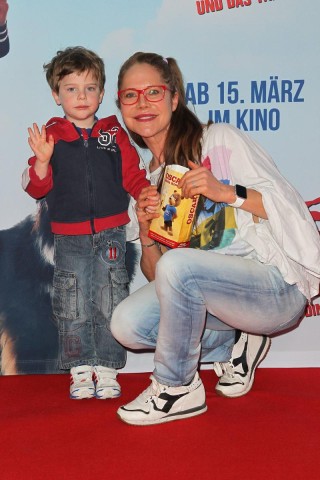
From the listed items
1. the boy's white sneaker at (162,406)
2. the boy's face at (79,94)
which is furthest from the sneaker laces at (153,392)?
the boy's face at (79,94)

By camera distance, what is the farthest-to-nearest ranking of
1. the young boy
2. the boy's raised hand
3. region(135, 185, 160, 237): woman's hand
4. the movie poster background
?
the movie poster background → the young boy → the boy's raised hand → region(135, 185, 160, 237): woman's hand

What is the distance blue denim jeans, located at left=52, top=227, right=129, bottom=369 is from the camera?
2549 mm

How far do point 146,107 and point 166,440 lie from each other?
0.97 m

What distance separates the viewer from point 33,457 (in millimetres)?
1936

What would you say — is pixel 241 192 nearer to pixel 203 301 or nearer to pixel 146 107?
pixel 203 301

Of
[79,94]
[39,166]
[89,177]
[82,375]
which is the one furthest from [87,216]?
[82,375]

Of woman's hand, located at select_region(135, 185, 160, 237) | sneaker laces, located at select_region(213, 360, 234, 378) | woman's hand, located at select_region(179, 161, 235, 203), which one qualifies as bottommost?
sneaker laces, located at select_region(213, 360, 234, 378)

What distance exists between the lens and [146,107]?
2328 millimetres

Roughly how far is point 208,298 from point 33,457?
624 mm

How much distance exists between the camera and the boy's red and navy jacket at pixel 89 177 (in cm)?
251

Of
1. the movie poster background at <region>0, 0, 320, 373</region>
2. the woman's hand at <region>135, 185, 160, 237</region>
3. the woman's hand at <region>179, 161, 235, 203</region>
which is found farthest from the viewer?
the movie poster background at <region>0, 0, 320, 373</region>

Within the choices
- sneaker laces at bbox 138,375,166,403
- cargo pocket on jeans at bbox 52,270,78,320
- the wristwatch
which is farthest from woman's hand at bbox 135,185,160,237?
sneaker laces at bbox 138,375,166,403

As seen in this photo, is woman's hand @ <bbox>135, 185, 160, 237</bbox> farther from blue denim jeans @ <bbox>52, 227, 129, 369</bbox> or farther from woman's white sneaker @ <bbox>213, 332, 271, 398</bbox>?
woman's white sneaker @ <bbox>213, 332, 271, 398</bbox>

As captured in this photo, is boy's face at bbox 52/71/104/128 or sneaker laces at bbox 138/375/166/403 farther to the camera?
boy's face at bbox 52/71/104/128
